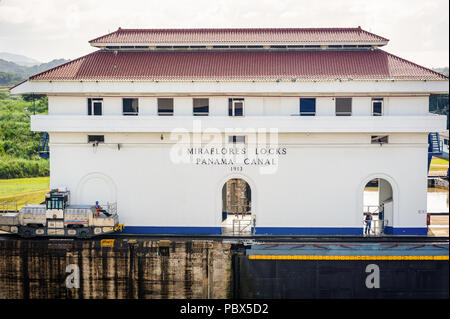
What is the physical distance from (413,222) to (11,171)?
40.6 meters

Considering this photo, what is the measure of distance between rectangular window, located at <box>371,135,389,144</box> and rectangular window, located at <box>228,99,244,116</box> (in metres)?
8.06

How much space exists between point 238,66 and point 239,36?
2.89 metres

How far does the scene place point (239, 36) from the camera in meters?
32.7

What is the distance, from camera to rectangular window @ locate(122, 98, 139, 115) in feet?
101

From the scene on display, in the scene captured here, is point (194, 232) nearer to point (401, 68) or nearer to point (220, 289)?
point (220, 289)

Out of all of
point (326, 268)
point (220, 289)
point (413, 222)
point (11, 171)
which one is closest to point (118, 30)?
point (220, 289)

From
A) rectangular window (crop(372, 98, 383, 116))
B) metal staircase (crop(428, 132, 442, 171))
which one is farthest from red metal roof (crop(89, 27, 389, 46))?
metal staircase (crop(428, 132, 442, 171))

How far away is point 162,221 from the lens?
30719mm

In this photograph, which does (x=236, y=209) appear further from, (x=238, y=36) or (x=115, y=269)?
(x=238, y=36)

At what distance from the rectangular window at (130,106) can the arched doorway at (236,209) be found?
9.00 meters

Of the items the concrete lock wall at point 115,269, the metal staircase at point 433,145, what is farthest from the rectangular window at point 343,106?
the concrete lock wall at point 115,269

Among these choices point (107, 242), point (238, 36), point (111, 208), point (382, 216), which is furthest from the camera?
point (238, 36)

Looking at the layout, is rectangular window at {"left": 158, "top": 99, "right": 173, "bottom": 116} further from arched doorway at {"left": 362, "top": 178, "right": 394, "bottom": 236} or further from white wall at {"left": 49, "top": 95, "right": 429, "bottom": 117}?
arched doorway at {"left": 362, "top": 178, "right": 394, "bottom": 236}

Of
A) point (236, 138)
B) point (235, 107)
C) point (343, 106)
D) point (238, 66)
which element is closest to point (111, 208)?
point (236, 138)
